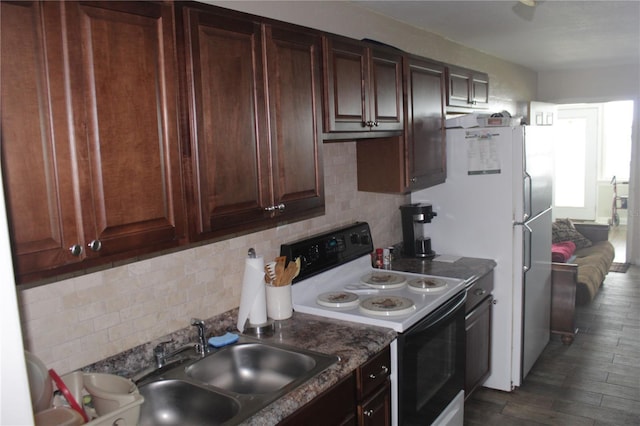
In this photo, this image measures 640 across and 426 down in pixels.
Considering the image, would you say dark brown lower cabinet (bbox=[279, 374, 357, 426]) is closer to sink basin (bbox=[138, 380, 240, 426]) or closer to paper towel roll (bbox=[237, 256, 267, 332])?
sink basin (bbox=[138, 380, 240, 426])

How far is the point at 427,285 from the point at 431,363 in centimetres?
42

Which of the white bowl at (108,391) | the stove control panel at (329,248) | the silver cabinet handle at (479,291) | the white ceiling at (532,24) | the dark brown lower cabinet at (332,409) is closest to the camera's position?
the white bowl at (108,391)

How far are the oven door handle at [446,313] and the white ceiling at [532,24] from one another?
69.6 inches

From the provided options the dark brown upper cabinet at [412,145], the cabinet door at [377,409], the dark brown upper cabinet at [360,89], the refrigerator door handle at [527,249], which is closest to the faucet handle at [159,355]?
the cabinet door at [377,409]

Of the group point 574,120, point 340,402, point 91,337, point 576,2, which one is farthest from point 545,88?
point 91,337

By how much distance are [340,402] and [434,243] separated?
202 centimetres

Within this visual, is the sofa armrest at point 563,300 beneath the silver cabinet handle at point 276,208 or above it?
beneath

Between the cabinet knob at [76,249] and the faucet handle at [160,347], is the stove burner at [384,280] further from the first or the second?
the cabinet knob at [76,249]

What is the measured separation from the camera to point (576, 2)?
3334 millimetres

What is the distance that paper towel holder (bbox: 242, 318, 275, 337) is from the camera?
2238 millimetres

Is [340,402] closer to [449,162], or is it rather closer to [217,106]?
[217,106]

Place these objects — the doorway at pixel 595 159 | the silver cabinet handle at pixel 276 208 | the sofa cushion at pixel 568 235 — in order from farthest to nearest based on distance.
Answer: the doorway at pixel 595 159 < the sofa cushion at pixel 568 235 < the silver cabinet handle at pixel 276 208

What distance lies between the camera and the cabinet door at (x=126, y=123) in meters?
1.33

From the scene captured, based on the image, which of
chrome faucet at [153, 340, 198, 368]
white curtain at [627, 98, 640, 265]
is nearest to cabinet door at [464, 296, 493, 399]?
chrome faucet at [153, 340, 198, 368]
